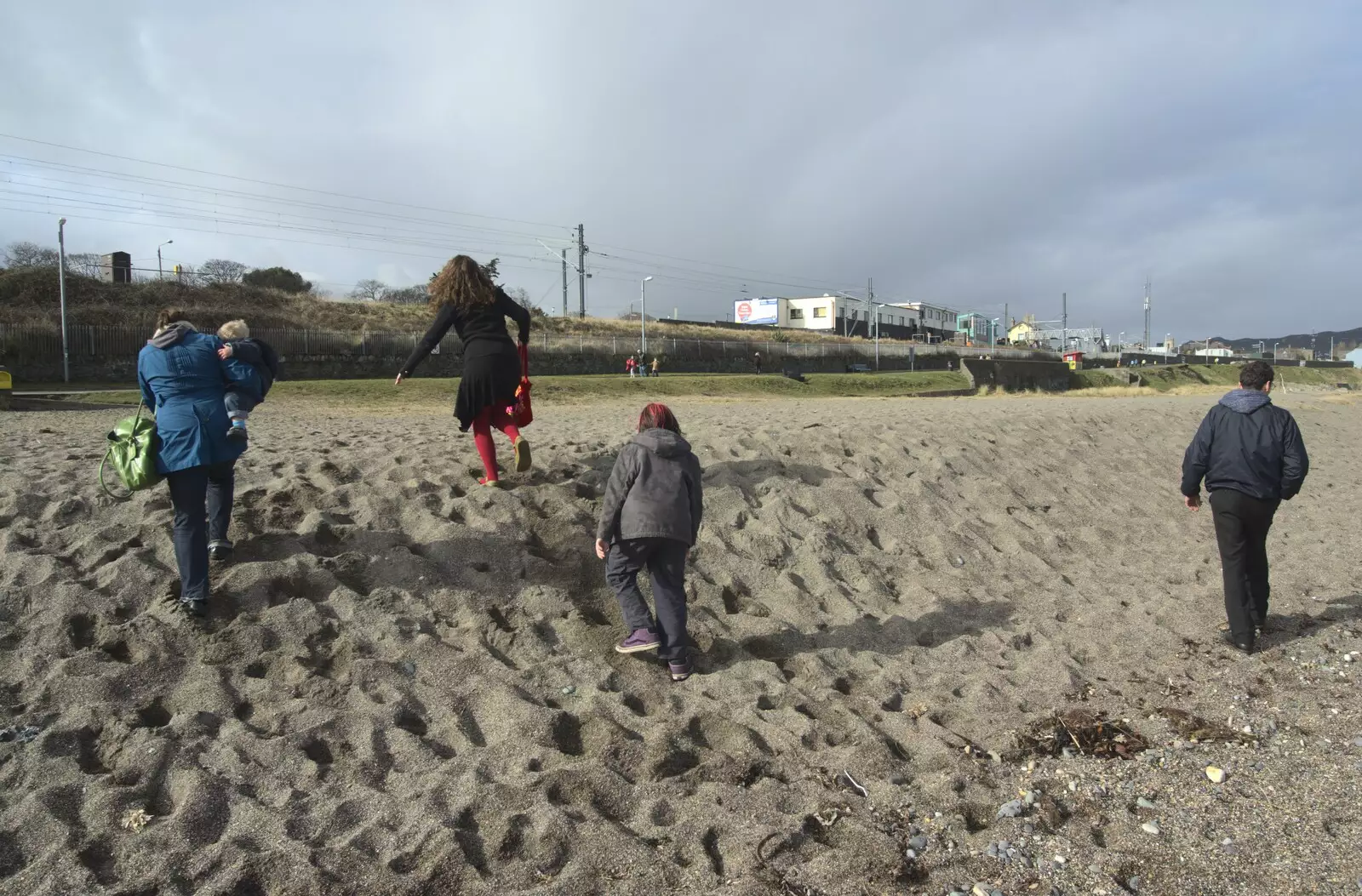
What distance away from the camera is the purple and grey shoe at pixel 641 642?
15.2ft

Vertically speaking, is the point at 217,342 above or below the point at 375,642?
above

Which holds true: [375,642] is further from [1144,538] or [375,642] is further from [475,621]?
[1144,538]

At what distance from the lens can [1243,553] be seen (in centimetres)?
557

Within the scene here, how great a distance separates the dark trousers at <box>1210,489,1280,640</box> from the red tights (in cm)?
526

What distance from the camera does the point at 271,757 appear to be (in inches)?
141

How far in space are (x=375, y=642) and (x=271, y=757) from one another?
1.01 meters

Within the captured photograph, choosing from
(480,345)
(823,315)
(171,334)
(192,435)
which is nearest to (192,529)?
(192,435)

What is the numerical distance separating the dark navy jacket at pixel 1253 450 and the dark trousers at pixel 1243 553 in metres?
0.08

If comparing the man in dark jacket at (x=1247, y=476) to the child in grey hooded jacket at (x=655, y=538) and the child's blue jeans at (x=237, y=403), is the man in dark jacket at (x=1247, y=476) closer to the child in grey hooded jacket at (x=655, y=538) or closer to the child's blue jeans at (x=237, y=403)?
the child in grey hooded jacket at (x=655, y=538)

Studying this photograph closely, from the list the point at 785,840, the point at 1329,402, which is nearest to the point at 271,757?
the point at 785,840

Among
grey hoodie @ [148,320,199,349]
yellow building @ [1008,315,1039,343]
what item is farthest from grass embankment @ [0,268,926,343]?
yellow building @ [1008,315,1039,343]

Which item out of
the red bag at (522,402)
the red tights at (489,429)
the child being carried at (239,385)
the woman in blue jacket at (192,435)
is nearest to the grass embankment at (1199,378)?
the red bag at (522,402)

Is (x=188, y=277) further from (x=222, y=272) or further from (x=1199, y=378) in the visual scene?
(x=1199, y=378)

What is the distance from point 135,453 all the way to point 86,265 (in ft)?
159
